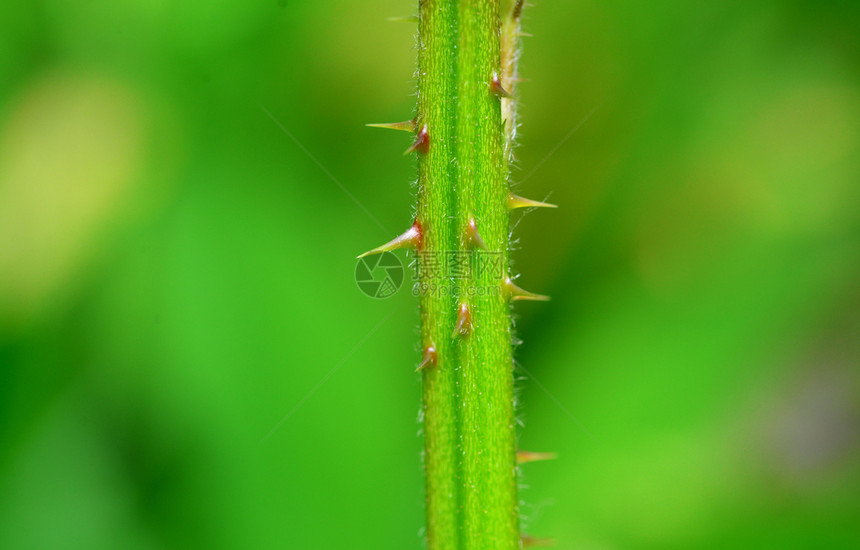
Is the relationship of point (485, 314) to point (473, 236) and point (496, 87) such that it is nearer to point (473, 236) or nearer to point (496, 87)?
point (473, 236)

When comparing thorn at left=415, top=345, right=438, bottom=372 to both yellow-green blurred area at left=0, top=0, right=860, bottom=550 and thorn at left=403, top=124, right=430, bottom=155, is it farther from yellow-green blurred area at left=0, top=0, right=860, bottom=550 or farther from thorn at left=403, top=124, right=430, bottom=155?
yellow-green blurred area at left=0, top=0, right=860, bottom=550

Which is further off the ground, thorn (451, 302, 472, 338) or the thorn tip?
the thorn tip

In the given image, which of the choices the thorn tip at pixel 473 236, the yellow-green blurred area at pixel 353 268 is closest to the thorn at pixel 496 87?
the thorn tip at pixel 473 236

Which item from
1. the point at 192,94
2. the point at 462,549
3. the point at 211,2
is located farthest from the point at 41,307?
the point at 462,549

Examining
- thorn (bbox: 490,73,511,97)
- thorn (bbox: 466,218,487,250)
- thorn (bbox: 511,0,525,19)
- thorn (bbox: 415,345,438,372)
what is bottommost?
thorn (bbox: 415,345,438,372)

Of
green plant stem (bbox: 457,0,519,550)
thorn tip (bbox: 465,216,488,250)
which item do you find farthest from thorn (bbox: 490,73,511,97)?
thorn tip (bbox: 465,216,488,250)

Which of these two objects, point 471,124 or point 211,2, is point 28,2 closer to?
point 211,2

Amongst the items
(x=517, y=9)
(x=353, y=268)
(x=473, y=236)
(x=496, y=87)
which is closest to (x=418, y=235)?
(x=473, y=236)
